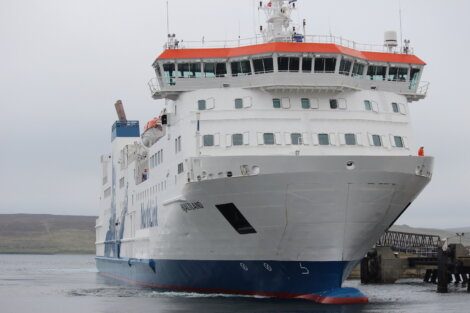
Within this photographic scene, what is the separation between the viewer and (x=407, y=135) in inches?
1219

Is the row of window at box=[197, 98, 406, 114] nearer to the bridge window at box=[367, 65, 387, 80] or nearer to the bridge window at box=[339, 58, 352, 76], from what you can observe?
the bridge window at box=[339, 58, 352, 76]

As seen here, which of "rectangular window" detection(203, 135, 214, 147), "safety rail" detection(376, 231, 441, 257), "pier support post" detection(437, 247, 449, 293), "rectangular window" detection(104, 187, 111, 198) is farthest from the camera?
"rectangular window" detection(104, 187, 111, 198)

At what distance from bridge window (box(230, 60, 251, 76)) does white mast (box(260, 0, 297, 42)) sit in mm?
2613

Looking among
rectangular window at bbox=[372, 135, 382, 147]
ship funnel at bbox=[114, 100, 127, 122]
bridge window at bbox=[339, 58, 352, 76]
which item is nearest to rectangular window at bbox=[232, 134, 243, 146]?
bridge window at bbox=[339, 58, 352, 76]

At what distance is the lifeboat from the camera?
35.9 metres

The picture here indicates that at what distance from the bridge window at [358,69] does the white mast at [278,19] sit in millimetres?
3051

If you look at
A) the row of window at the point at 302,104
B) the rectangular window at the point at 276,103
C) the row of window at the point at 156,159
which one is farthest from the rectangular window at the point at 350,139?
the row of window at the point at 156,159

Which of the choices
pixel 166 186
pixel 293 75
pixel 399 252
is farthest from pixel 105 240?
pixel 293 75

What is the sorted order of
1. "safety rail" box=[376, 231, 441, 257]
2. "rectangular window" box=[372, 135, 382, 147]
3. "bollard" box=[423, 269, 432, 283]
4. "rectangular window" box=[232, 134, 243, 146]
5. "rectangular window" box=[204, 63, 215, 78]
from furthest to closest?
"safety rail" box=[376, 231, 441, 257]
"bollard" box=[423, 269, 432, 283]
"rectangular window" box=[204, 63, 215, 78]
"rectangular window" box=[372, 135, 382, 147]
"rectangular window" box=[232, 134, 243, 146]

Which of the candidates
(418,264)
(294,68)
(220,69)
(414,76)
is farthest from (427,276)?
(220,69)

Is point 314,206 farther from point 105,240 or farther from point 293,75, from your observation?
point 105,240

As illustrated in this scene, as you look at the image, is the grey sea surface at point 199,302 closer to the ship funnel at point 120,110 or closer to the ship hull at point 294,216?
the ship hull at point 294,216

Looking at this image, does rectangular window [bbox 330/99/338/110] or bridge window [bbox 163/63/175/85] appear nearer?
rectangular window [bbox 330/99/338/110]

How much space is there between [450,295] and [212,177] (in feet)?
46.1
